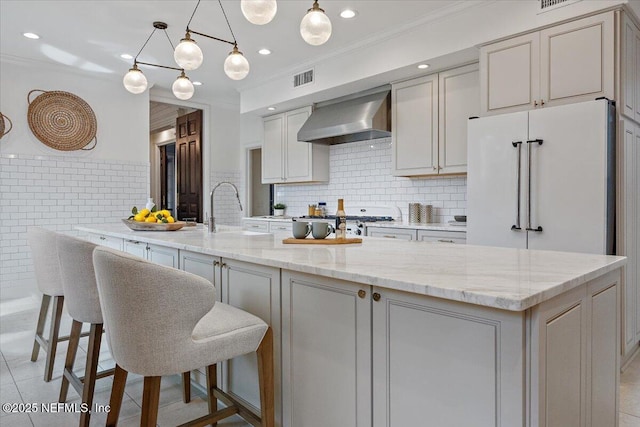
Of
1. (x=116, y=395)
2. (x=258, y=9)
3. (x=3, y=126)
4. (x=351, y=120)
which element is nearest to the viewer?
(x=116, y=395)

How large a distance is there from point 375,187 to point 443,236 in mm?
1597

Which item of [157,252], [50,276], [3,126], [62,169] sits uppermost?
[3,126]

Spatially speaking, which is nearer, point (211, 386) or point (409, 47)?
point (211, 386)

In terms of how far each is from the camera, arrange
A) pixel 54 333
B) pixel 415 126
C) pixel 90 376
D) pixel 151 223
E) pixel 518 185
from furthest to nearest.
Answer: pixel 415 126 < pixel 151 223 < pixel 518 185 < pixel 54 333 < pixel 90 376

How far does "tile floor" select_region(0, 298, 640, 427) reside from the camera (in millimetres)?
2131

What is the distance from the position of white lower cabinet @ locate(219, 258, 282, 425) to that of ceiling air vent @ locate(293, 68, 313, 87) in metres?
3.31

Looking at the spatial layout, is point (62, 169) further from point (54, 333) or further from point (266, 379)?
point (266, 379)

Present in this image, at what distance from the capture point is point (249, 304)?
1.93 m

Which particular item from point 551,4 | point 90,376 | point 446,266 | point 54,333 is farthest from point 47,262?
point 551,4

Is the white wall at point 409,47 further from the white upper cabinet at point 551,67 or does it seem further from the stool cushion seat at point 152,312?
the stool cushion seat at point 152,312

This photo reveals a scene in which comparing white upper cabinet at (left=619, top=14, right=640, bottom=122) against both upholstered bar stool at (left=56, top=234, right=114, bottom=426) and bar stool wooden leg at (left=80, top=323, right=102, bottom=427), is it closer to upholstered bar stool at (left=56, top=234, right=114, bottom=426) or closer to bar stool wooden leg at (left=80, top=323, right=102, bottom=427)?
upholstered bar stool at (left=56, top=234, right=114, bottom=426)

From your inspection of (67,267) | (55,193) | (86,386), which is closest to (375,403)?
(86,386)

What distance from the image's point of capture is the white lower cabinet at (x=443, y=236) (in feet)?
11.4

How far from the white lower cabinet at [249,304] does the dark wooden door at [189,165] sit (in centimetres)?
463
